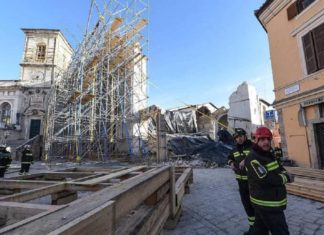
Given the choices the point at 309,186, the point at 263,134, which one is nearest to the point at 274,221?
the point at 263,134

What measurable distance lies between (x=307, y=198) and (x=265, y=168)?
4487 millimetres

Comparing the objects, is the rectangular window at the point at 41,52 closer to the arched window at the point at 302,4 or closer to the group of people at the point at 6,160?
the group of people at the point at 6,160

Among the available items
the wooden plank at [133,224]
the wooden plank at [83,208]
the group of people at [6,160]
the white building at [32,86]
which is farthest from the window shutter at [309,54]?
the white building at [32,86]

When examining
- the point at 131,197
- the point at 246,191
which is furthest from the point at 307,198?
the point at 131,197

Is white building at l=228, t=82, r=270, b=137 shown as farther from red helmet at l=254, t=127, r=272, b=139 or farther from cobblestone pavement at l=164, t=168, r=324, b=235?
red helmet at l=254, t=127, r=272, b=139

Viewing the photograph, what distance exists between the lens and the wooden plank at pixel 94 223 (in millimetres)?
977

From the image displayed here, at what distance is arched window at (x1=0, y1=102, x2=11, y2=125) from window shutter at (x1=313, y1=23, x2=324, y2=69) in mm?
30897

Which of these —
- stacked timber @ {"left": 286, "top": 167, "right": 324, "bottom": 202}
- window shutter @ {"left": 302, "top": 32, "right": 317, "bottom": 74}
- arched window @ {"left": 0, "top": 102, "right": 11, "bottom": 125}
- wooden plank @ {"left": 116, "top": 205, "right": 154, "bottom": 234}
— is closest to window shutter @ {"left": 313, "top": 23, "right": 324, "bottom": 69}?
window shutter @ {"left": 302, "top": 32, "right": 317, "bottom": 74}

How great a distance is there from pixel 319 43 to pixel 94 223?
11431 mm

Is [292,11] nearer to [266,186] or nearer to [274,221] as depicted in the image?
[266,186]

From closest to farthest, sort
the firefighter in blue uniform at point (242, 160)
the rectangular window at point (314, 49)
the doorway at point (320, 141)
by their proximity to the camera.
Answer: the firefighter in blue uniform at point (242, 160) < the doorway at point (320, 141) < the rectangular window at point (314, 49)

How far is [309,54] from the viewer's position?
9.76m

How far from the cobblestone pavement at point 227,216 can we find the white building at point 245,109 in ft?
57.1

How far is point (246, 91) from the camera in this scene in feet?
76.4
